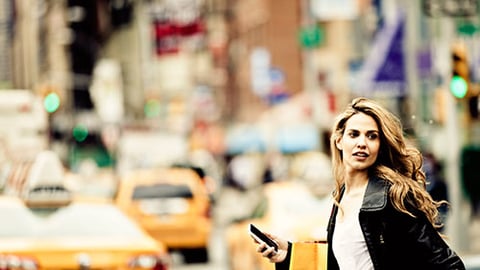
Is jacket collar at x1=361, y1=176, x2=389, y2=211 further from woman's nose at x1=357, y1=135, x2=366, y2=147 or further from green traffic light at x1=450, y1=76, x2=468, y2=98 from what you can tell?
green traffic light at x1=450, y1=76, x2=468, y2=98

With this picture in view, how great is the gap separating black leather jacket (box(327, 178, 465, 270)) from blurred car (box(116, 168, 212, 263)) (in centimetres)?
1726

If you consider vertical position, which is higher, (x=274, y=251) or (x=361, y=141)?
(x=361, y=141)

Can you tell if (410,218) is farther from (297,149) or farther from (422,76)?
(297,149)

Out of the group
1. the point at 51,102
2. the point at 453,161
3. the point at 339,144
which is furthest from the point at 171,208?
the point at 339,144

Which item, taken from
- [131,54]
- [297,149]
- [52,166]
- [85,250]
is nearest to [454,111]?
[52,166]

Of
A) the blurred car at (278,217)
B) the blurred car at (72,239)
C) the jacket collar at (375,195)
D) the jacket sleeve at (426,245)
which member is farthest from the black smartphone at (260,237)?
the blurred car at (278,217)

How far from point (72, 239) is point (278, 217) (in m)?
3.55

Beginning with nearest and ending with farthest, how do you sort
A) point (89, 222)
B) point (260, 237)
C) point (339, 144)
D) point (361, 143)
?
point (361, 143) < point (339, 144) < point (260, 237) < point (89, 222)

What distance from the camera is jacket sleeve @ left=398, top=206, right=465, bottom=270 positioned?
5355 mm

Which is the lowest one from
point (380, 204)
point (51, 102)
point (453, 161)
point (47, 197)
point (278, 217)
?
point (51, 102)

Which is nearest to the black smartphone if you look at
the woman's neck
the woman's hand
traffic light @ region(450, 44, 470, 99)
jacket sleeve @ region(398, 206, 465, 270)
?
the woman's hand

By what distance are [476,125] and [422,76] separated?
557cm

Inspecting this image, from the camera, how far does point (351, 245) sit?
5.45m

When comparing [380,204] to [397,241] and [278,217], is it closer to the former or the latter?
[397,241]
